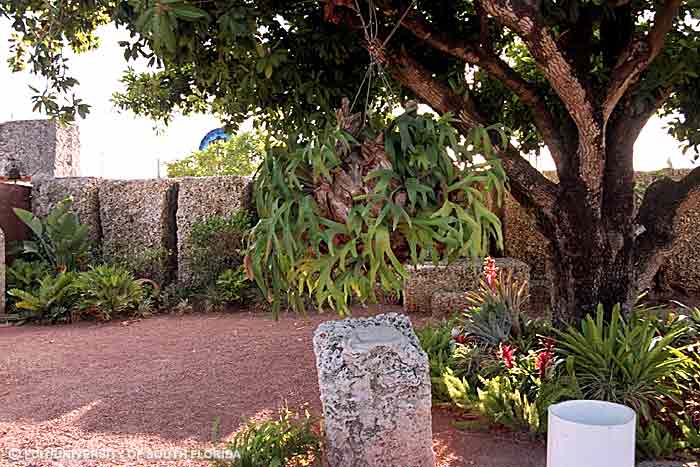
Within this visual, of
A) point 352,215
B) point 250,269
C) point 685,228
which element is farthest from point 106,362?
point 685,228

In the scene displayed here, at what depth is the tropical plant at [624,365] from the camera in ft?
12.0

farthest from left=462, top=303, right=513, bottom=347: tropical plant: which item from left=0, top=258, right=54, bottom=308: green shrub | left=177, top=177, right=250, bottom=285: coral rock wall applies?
left=0, top=258, right=54, bottom=308: green shrub

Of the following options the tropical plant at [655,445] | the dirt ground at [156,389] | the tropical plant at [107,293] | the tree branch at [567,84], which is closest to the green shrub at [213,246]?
the tropical plant at [107,293]

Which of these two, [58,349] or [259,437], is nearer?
[259,437]

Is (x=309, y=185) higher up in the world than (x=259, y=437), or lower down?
higher up

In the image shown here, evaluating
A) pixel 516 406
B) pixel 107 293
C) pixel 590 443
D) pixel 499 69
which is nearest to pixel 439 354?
pixel 516 406

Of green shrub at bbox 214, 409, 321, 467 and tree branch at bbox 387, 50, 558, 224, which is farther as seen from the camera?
tree branch at bbox 387, 50, 558, 224

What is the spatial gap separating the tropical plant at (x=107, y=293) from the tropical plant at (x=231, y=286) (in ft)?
3.23

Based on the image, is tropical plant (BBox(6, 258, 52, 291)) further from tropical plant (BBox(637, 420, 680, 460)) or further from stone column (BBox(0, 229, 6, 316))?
tropical plant (BBox(637, 420, 680, 460))

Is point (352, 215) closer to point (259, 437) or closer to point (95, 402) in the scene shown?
point (259, 437)

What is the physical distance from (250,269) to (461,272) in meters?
5.58

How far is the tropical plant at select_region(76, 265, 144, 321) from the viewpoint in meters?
7.45

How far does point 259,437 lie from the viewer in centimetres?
310

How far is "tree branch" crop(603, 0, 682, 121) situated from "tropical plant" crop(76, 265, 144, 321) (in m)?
5.80
